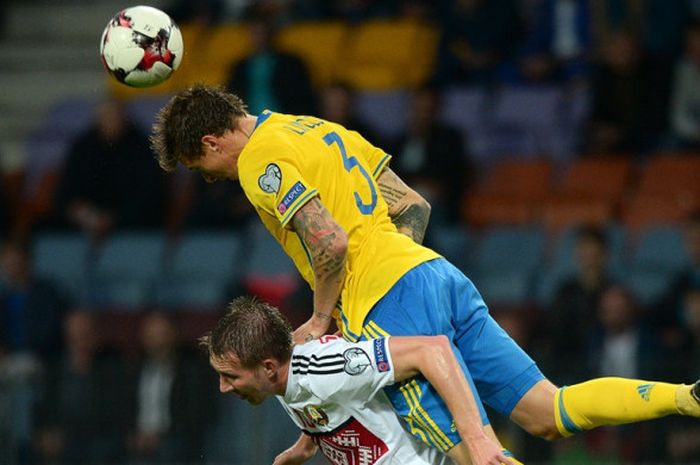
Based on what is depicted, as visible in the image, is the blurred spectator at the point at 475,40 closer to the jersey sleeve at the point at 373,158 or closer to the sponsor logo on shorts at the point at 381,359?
the jersey sleeve at the point at 373,158

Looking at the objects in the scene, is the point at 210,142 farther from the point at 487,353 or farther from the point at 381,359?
the point at 487,353

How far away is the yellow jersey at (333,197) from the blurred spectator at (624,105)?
5.70 meters

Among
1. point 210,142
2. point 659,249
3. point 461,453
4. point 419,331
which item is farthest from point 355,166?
point 659,249

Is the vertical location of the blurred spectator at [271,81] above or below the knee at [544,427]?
above

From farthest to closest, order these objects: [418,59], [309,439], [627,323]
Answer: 1. [418,59]
2. [627,323]
3. [309,439]

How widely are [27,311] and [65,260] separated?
0.77 m

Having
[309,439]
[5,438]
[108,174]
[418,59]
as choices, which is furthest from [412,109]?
[309,439]

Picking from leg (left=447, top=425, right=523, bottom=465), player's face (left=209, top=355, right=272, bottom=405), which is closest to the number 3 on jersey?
player's face (left=209, top=355, right=272, bottom=405)

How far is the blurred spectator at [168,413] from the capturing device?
396 inches

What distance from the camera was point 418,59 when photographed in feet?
43.1

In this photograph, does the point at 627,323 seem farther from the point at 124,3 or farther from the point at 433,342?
the point at 124,3

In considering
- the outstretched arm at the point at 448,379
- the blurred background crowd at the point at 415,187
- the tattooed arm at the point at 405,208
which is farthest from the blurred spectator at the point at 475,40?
the outstretched arm at the point at 448,379

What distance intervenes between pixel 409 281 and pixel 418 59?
23.6 feet

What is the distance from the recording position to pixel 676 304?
10.2m
